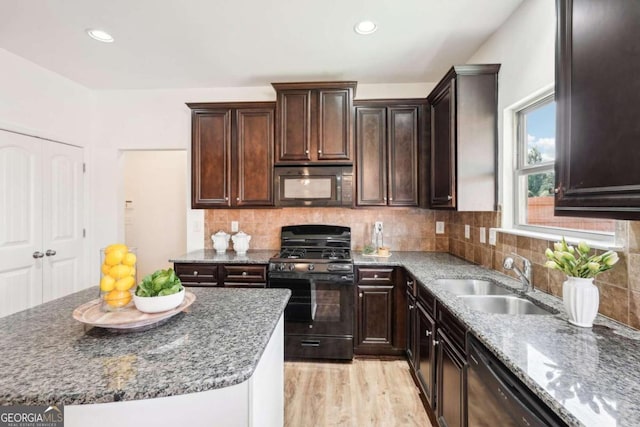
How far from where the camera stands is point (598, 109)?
3.09 ft

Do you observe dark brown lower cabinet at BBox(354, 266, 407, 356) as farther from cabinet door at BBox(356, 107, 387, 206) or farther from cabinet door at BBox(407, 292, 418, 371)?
cabinet door at BBox(356, 107, 387, 206)

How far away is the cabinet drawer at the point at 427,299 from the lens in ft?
6.07

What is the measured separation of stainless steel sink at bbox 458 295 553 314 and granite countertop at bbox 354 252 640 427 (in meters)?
0.08

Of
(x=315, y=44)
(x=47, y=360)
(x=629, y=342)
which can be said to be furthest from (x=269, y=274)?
(x=629, y=342)

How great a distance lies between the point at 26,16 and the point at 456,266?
380cm

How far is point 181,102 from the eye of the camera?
3.36 m

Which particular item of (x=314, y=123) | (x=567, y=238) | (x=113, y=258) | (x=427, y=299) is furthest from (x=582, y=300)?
(x=314, y=123)

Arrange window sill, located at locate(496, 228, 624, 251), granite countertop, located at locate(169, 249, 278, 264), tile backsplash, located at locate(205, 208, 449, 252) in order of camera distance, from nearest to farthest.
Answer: window sill, located at locate(496, 228, 624, 251) → granite countertop, located at locate(169, 249, 278, 264) → tile backsplash, located at locate(205, 208, 449, 252)

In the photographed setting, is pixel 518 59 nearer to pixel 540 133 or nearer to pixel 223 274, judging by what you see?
pixel 540 133

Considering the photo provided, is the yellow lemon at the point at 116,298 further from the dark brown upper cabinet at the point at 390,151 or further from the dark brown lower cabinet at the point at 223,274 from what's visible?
the dark brown upper cabinet at the point at 390,151

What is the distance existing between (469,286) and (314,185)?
1640 millimetres

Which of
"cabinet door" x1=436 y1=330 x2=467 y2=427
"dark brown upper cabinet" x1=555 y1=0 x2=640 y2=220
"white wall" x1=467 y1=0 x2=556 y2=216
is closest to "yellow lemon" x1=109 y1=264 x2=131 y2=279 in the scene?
"cabinet door" x1=436 y1=330 x2=467 y2=427

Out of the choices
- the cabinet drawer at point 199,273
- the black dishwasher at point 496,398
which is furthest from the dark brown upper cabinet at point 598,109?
the cabinet drawer at point 199,273

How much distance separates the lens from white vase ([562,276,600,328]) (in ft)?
3.90
